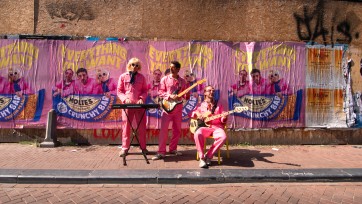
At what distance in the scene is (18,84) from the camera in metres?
6.80

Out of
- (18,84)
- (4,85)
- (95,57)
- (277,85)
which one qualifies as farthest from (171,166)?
(4,85)

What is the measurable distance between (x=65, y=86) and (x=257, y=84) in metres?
4.64

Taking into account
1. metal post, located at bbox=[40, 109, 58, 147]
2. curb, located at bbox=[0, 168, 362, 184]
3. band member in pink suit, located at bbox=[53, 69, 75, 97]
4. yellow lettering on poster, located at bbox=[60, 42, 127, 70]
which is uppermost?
yellow lettering on poster, located at bbox=[60, 42, 127, 70]

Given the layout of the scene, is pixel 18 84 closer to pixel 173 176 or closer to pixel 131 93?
pixel 131 93

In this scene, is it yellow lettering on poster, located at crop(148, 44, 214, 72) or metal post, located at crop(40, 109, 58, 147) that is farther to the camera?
yellow lettering on poster, located at crop(148, 44, 214, 72)

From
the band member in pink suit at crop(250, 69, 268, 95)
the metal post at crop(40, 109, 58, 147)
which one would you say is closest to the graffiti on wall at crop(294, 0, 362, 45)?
the band member in pink suit at crop(250, 69, 268, 95)

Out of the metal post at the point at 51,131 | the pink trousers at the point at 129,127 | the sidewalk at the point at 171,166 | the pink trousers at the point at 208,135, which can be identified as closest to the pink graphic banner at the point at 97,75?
the metal post at the point at 51,131

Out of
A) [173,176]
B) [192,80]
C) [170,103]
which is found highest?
[192,80]

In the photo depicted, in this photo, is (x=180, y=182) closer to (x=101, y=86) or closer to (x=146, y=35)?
(x=101, y=86)

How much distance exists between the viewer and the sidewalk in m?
4.57

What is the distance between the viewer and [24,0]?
6.89 metres

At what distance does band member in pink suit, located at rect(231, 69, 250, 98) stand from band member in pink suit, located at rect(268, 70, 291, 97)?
61 centimetres

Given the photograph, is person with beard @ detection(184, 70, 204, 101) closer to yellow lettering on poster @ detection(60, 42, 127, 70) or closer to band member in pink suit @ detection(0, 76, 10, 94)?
yellow lettering on poster @ detection(60, 42, 127, 70)

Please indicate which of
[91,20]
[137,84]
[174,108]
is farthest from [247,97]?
[91,20]
